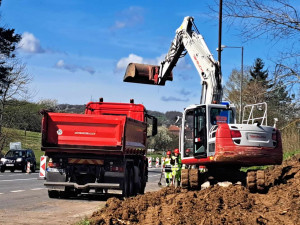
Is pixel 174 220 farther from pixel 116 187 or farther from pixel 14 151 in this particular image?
pixel 14 151

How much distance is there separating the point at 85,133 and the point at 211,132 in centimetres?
380

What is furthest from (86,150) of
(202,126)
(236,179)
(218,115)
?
(236,179)

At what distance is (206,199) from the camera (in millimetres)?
11953

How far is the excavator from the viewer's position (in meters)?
14.4

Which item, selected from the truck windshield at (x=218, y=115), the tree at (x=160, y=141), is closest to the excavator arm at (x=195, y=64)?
the truck windshield at (x=218, y=115)

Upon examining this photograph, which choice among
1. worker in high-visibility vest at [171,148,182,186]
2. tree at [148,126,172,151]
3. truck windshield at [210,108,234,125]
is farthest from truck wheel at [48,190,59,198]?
tree at [148,126,172,151]

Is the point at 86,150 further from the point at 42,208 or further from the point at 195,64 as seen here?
the point at 195,64

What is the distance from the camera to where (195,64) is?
17.2 meters

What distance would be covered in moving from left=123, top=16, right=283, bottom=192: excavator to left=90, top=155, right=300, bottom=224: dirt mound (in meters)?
1.08

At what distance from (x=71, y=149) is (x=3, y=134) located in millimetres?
40581

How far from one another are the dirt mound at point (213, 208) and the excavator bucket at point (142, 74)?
249 inches

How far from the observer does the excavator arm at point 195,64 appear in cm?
1659

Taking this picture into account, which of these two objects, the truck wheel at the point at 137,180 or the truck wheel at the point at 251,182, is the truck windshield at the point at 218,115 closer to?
the truck wheel at the point at 251,182

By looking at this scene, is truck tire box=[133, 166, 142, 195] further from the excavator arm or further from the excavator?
the excavator arm
